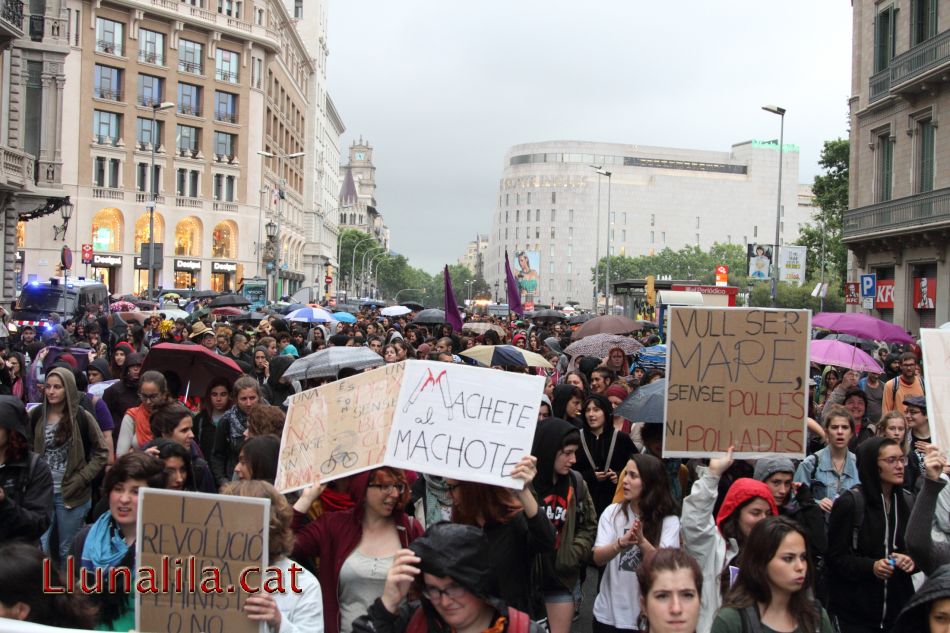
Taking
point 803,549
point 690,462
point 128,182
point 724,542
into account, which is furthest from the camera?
point 128,182

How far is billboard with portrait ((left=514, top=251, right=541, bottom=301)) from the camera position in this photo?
13475 cm

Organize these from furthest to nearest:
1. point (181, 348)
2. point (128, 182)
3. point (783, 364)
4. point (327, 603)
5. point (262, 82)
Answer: point (262, 82)
point (128, 182)
point (181, 348)
point (783, 364)
point (327, 603)

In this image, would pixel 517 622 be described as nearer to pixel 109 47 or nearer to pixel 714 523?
pixel 714 523

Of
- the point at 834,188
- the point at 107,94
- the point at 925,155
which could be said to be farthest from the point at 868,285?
the point at 107,94

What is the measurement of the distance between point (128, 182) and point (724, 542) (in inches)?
2451

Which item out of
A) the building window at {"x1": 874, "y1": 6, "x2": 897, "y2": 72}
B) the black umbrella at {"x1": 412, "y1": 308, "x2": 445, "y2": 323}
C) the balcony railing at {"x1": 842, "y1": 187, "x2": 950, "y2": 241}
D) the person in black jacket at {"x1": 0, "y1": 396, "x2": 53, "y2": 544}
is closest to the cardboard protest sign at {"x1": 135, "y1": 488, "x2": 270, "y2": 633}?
the person in black jacket at {"x1": 0, "y1": 396, "x2": 53, "y2": 544}

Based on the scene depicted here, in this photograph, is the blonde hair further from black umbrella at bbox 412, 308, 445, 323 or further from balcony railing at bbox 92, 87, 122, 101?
balcony railing at bbox 92, 87, 122, 101

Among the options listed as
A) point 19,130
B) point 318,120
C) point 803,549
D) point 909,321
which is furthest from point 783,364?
point 318,120

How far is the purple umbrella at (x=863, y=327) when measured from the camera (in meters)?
16.8

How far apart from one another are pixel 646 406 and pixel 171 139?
2419 inches

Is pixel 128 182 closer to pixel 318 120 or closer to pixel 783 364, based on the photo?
pixel 318 120

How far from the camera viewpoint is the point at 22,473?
5.85m

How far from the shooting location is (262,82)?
231 feet

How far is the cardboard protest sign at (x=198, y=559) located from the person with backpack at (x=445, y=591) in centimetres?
48
